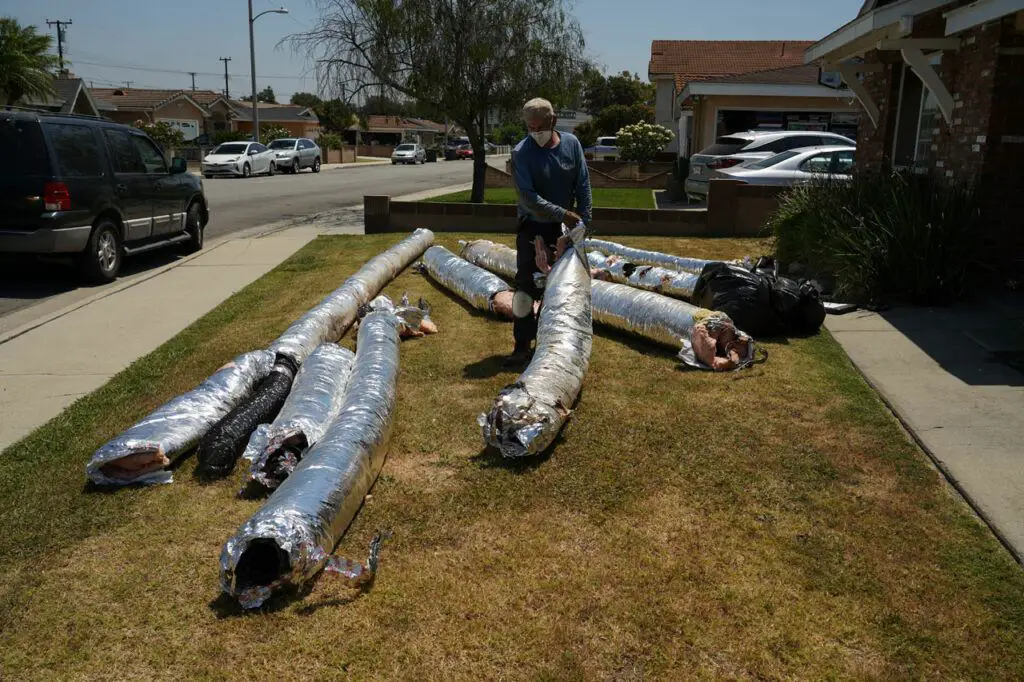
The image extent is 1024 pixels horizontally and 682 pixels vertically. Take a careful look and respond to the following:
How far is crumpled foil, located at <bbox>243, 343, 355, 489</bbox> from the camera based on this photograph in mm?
4273

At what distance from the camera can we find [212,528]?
3.94 metres

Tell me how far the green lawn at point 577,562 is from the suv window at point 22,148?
5.24 metres

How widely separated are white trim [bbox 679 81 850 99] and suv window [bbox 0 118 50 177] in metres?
19.9

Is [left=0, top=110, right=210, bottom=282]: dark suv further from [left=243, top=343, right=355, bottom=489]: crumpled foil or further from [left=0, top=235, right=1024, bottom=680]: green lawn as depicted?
[left=243, top=343, right=355, bottom=489]: crumpled foil

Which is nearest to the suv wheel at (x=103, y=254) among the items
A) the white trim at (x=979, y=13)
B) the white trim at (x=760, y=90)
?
the white trim at (x=979, y=13)

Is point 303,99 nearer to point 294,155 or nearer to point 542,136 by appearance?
point 294,155

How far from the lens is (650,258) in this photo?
968 centimetres

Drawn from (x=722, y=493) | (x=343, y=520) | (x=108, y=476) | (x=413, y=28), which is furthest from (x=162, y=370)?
(x=413, y=28)

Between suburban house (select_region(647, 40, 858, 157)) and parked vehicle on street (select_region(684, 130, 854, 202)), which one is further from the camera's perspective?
suburban house (select_region(647, 40, 858, 157))

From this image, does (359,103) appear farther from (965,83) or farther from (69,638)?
(69,638)

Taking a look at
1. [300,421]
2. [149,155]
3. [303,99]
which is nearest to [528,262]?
[300,421]

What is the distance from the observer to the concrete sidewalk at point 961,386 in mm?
4203

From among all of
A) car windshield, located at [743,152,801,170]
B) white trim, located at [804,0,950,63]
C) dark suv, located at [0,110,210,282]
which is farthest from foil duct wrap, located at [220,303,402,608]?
car windshield, located at [743,152,801,170]

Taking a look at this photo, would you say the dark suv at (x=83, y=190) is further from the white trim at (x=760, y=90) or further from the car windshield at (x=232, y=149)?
the car windshield at (x=232, y=149)
